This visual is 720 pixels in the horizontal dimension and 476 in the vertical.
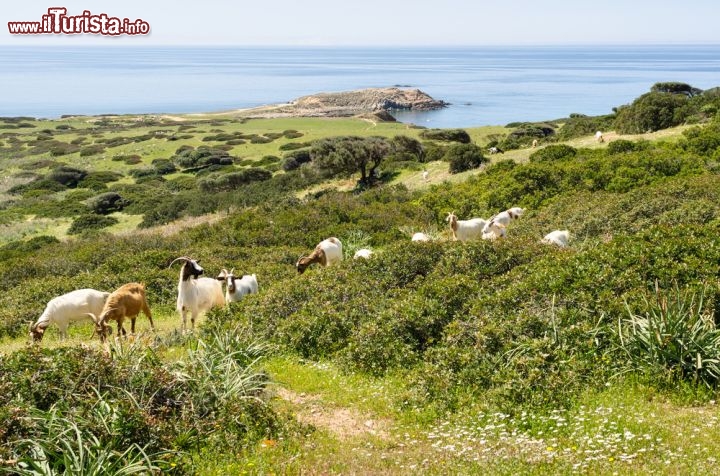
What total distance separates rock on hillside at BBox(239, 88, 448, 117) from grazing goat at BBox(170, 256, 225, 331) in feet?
334

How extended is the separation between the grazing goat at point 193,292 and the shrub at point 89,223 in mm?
26160

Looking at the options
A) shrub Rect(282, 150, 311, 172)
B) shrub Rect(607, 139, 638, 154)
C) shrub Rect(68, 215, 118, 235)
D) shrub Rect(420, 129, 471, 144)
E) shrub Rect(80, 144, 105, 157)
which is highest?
shrub Rect(607, 139, 638, 154)

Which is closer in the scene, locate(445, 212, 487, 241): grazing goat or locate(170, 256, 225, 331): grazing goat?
locate(170, 256, 225, 331): grazing goat

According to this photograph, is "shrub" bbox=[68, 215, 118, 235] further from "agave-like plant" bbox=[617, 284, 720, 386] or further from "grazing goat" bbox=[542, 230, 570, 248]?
"agave-like plant" bbox=[617, 284, 720, 386]

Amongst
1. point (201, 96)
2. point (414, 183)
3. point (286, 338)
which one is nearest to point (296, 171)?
point (414, 183)

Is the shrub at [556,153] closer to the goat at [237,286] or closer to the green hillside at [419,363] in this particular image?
the green hillside at [419,363]

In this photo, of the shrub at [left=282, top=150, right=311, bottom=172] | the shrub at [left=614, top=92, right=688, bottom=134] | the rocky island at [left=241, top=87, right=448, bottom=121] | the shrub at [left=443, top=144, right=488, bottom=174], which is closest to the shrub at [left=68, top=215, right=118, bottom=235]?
the shrub at [left=282, top=150, right=311, bottom=172]

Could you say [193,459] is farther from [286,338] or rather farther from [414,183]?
[414,183]

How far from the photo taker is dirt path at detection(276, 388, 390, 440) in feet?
26.1

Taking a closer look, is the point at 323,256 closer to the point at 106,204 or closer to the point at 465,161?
the point at 465,161

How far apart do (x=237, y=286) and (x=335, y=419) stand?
7557 millimetres

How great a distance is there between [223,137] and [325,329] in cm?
6837

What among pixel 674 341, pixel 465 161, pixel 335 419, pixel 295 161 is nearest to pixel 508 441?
pixel 335 419

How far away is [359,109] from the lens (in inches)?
4688
